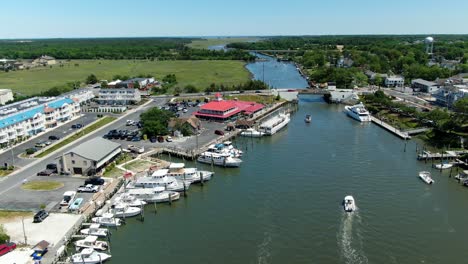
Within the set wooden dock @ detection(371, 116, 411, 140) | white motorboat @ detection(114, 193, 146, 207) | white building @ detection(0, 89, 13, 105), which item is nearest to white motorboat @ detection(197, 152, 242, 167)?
white motorboat @ detection(114, 193, 146, 207)

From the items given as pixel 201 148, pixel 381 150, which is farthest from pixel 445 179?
pixel 201 148

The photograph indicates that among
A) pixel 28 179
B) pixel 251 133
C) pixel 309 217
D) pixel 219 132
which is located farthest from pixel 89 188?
pixel 251 133

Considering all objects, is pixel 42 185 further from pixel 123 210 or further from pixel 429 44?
pixel 429 44

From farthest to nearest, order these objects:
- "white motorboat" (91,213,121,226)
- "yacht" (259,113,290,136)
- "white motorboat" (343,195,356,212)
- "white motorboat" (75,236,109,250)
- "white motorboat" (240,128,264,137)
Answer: "yacht" (259,113,290,136) → "white motorboat" (240,128,264,137) → "white motorboat" (343,195,356,212) → "white motorboat" (91,213,121,226) → "white motorboat" (75,236,109,250)

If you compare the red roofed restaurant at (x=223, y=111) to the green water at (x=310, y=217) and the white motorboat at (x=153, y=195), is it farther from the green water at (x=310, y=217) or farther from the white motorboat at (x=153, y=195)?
the white motorboat at (x=153, y=195)

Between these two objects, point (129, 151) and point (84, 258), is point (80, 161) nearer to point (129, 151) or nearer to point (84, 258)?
point (129, 151)

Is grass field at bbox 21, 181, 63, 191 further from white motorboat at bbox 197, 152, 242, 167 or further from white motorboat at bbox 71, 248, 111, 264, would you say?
white motorboat at bbox 197, 152, 242, 167

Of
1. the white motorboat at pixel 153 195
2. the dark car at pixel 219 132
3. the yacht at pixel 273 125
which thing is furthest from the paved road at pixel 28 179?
the yacht at pixel 273 125
